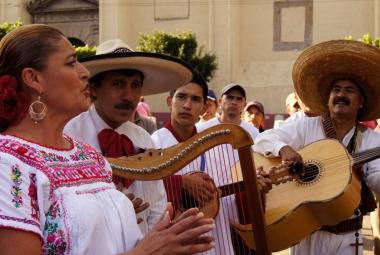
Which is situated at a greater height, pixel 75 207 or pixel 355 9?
pixel 355 9

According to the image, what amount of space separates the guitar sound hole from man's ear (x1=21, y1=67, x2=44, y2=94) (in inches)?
92.3

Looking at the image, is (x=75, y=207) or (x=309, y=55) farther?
(x=309, y=55)

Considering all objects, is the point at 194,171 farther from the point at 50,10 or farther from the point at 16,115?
the point at 50,10

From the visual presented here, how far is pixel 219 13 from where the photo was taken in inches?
1122

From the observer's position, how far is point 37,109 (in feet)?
6.97

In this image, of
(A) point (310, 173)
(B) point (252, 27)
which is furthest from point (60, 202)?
(B) point (252, 27)

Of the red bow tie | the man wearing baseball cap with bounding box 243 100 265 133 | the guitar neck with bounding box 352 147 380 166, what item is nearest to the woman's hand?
the red bow tie

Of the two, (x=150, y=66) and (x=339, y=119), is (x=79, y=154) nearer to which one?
(x=150, y=66)

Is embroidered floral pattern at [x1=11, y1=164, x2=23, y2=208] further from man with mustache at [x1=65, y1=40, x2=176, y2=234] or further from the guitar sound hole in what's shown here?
the guitar sound hole

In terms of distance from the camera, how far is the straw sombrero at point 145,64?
10.5ft

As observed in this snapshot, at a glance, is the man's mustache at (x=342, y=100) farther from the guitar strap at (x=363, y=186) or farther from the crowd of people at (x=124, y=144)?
the guitar strap at (x=363, y=186)

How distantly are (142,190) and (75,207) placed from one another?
1135 millimetres

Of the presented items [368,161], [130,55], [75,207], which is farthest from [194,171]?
[75,207]

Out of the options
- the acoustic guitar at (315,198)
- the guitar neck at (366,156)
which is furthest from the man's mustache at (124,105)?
the guitar neck at (366,156)
